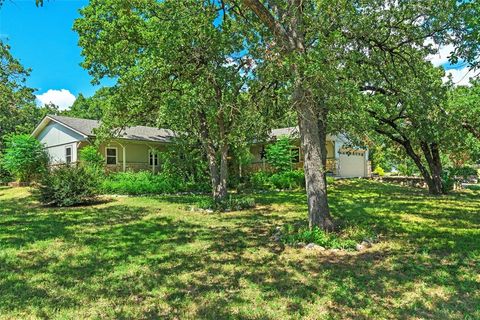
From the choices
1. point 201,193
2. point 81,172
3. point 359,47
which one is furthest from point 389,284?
point 201,193

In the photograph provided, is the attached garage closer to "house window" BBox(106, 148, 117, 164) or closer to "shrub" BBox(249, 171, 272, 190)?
"shrub" BBox(249, 171, 272, 190)

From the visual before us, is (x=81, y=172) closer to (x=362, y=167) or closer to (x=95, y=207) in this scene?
(x=95, y=207)

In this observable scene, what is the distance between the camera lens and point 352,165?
27750 mm

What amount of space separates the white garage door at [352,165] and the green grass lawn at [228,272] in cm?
1822

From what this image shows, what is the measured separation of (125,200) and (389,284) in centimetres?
1141

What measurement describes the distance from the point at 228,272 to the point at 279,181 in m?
14.0

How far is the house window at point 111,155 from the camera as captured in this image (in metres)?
22.1

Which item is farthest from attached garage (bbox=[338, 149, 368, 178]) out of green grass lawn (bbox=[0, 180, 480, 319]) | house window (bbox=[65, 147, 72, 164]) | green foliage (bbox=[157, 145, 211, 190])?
house window (bbox=[65, 147, 72, 164])

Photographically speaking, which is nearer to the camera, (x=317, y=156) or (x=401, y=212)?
(x=317, y=156)

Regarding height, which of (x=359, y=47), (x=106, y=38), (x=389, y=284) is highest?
(x=106, y=38)

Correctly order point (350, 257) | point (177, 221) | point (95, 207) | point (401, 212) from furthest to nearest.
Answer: point (95, 207) → point (401, 212) → point (177, 221) → point (350, 257)

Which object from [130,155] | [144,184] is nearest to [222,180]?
[144,184]

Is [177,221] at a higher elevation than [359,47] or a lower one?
lower

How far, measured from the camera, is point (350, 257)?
18.3 feet
